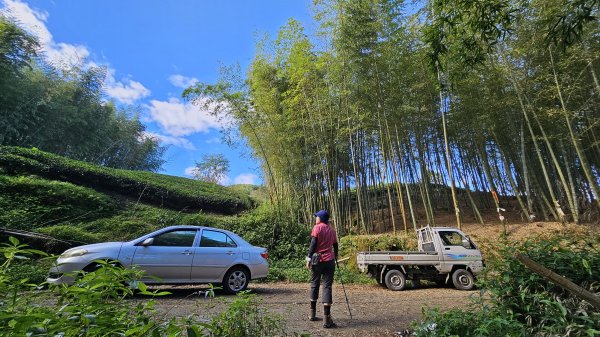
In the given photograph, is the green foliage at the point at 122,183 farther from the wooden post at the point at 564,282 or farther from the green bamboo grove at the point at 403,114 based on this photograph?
the wooden post at the point at 564,282

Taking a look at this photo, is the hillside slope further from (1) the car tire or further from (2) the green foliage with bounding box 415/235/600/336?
(2) the green foliage with bounding box 415/235/600/336

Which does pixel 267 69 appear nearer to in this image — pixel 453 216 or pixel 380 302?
pixel 380 302

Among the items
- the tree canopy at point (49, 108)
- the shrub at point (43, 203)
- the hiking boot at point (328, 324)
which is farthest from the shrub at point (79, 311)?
the tree canopy at point (49, 108)

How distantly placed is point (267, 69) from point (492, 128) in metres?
7.76

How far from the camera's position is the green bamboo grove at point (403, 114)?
28.4ft

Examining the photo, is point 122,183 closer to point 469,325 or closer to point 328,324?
point 328,324

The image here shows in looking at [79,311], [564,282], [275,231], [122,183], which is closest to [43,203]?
[122,183]

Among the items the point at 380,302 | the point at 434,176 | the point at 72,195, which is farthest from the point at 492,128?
the point at 72,195

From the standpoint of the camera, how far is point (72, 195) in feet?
32.6

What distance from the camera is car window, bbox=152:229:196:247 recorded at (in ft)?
19.1

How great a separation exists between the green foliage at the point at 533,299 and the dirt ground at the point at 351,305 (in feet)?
0.90

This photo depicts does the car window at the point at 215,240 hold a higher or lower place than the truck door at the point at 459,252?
higher

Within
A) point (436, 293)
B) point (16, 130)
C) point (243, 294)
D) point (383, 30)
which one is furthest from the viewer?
point (16, 130)

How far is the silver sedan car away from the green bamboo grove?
5035 millimetres
